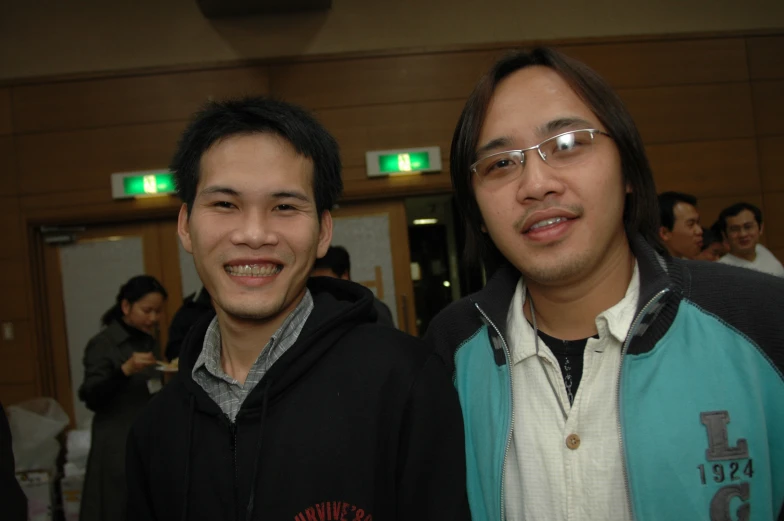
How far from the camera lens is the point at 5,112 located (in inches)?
167

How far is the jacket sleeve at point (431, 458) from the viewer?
3.27 feet

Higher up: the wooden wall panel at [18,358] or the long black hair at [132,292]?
the long black hair at [132,292]

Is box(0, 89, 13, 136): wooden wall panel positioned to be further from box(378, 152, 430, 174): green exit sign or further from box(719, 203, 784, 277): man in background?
box(719, 203, 784, 277): man in background

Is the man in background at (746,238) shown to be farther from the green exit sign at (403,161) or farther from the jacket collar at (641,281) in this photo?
the jacket collar at (641,281)

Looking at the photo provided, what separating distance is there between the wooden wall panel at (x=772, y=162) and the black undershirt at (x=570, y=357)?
14.7 ft

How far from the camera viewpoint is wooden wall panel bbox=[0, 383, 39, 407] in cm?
405

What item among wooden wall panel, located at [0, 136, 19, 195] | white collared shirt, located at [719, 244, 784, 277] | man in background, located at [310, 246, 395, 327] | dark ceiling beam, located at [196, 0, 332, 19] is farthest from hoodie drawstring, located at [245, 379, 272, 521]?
wooden wall panel, located at [0, 136, 19, 195]

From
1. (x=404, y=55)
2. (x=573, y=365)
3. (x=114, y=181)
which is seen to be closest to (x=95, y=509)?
(x=114, y=181)

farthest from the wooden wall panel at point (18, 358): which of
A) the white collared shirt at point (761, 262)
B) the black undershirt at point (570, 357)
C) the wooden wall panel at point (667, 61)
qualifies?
the white collared shirt at point (761, 262)

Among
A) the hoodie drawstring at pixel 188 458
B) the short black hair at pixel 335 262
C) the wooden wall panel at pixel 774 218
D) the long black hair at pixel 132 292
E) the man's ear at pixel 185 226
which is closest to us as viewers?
the hoodie drawstring at pixel 188 458

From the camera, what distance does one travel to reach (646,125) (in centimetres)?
446

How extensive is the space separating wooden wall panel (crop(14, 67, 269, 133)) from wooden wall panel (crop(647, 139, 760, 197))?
3335 mm

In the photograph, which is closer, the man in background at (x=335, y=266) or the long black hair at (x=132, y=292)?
the man in background at (x=335, y=266)

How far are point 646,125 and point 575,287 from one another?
3.95m
